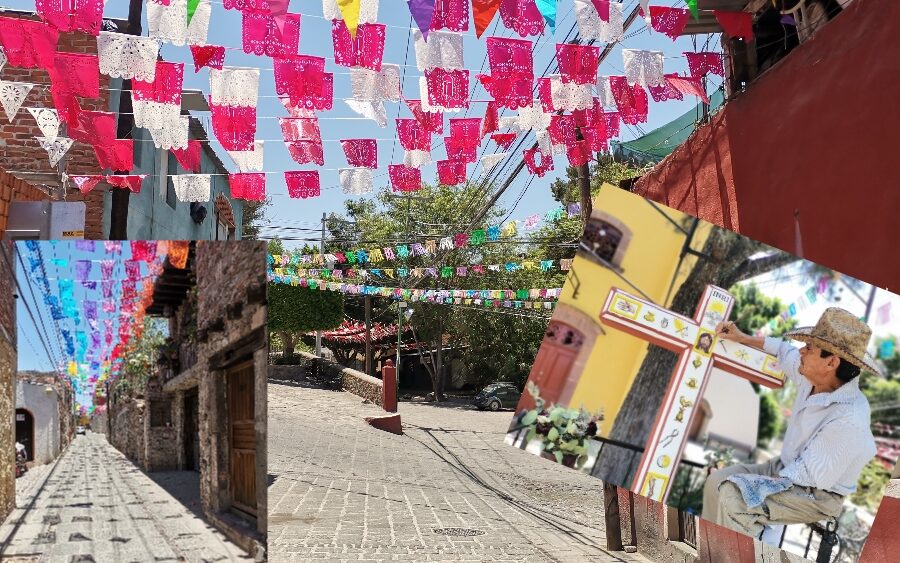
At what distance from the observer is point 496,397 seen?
25281 mm

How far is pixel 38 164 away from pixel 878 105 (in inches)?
378

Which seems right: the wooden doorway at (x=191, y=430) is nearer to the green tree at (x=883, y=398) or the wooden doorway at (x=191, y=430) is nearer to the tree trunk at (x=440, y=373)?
the green tree at (x=883, y=398)

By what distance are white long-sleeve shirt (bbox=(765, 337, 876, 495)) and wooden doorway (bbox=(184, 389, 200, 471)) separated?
261 centimetres

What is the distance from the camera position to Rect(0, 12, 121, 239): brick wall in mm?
10008

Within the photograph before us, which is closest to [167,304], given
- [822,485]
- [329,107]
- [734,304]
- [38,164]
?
[734,304]

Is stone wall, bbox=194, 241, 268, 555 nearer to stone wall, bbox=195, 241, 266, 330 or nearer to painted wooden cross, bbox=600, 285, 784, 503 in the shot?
stone wall, bbox=195, 241, 266, 330

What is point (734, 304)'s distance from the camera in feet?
Answer: 9.98

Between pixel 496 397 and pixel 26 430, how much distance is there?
2222 cm

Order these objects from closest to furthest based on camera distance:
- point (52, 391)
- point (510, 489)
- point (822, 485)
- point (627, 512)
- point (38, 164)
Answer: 1. point (822, 485)
2. point (52, 391)
3. point (627, 512)
4. point (38, 164)
5. point (510, 489)

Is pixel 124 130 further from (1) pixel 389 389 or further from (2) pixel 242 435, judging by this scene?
(1) pixel 389 389

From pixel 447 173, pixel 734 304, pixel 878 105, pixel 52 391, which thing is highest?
pixel 447 173

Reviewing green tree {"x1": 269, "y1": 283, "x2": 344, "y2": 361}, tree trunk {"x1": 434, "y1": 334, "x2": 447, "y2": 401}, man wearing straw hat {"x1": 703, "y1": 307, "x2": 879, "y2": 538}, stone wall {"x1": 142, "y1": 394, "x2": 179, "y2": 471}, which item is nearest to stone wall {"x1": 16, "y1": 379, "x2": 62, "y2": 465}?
stone wall {"x1": 142, "y1": 394, "x2": 179, "y2": 471}

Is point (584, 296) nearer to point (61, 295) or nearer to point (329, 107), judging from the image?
point (61, 295)

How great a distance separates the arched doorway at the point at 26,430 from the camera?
3523 millimetres
